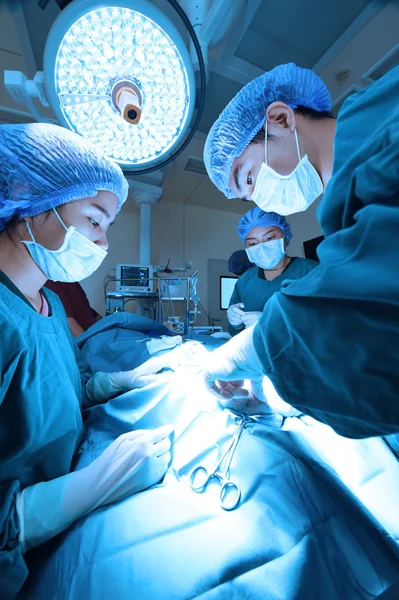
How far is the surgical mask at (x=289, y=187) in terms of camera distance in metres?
0.68

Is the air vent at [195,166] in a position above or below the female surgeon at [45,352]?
above

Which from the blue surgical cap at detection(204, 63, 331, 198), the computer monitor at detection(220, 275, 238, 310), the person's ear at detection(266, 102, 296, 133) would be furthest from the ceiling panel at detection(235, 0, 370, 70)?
the computer monitor at detection(220, 275, 238, 310)

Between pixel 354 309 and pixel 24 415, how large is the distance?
686mm

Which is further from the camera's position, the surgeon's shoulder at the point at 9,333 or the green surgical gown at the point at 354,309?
the surgeon's shoulder at the point at 9,333

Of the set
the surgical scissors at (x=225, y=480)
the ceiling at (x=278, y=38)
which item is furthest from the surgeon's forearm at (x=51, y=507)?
the ceiling at (x=278, y=38)

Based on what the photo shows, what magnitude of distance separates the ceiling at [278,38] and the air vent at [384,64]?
0.07ft

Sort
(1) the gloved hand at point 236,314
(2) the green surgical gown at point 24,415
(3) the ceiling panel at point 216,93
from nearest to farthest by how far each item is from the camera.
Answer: (2) the green surgical gown at point 24,415
(3) the ceiling panel at point 216,93
(1) the gloved hand at point 236,314

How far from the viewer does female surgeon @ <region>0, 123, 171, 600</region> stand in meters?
0.48

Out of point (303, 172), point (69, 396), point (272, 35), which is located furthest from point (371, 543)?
point (272, 35)

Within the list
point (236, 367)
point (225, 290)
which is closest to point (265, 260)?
point (236, 367)

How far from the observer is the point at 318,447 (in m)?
0.61

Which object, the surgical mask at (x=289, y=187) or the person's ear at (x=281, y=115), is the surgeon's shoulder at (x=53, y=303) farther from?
the person's ear at (x=281, y=115)

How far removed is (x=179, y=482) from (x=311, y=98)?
3.63 ft

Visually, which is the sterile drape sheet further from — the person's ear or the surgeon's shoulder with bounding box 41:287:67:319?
the person's ear
